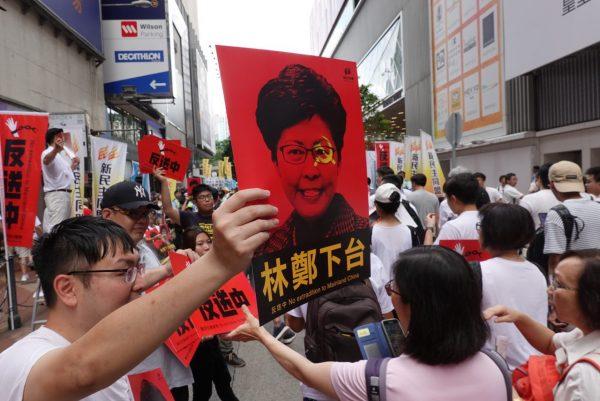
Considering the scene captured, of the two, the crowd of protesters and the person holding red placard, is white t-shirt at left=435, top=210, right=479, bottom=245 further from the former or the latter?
the person holding red placard

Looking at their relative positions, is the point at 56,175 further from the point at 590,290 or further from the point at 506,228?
the point at 590,290

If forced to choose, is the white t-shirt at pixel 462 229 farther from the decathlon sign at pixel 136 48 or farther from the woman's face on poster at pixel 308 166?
the decathlon sign at pixel 136 48

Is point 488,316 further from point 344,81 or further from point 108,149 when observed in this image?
point 108,149

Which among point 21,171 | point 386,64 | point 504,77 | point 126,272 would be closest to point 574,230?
point 126,272

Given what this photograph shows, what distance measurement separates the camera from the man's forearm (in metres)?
0.95

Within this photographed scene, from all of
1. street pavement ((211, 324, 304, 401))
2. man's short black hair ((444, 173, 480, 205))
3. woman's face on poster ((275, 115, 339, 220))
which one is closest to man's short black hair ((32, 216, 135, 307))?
woman's face on poster ((275, 115, 339, 220))

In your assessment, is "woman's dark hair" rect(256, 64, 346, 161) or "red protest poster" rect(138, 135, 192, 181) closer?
"woman's dark hair" rect(256, 64, 346, 161)

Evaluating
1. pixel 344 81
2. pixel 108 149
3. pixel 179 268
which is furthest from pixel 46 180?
pixel 344 81

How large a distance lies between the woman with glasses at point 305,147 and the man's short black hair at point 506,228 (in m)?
A: 1.20

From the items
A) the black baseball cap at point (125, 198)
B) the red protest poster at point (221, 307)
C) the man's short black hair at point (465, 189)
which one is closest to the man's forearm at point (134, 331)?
the red protest poster at point (221, 307)

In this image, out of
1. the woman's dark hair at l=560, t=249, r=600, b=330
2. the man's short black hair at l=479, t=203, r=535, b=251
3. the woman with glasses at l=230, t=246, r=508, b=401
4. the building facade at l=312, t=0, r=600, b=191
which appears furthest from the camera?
the building facade at l=312, t=0, r=600, b=191

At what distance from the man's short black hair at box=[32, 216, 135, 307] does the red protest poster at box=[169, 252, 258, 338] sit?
1249 mm

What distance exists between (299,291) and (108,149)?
5928 millimetres

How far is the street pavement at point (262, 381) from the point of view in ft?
13.4
